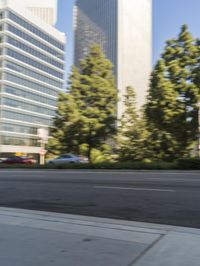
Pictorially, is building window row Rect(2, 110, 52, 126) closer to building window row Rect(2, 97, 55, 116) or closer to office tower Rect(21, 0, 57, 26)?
building window row Rect(2, 97, 55, 116)

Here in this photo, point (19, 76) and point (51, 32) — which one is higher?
point (51, 32)

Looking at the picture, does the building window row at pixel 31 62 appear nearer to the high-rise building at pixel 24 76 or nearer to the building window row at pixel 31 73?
the high-rise building at pixel 24 76

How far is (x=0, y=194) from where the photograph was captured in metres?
11.4

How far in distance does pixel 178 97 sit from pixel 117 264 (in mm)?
25251

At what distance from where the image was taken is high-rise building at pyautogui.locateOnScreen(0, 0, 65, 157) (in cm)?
10444

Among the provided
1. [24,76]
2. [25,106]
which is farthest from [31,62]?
[25,106]

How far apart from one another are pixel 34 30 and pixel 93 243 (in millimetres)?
121417

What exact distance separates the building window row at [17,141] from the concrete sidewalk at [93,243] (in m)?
99.2

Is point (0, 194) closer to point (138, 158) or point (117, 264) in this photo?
point (117, 264)

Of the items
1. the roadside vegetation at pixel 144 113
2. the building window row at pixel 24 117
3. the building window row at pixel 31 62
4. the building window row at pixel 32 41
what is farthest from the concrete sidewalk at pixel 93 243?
the building window row at pixel 32 41

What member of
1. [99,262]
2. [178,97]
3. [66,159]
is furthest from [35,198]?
[66,159]

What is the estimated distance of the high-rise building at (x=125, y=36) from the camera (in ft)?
392

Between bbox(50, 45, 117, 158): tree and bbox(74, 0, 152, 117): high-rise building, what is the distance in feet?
260

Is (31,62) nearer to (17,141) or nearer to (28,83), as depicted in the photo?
(28,83)
